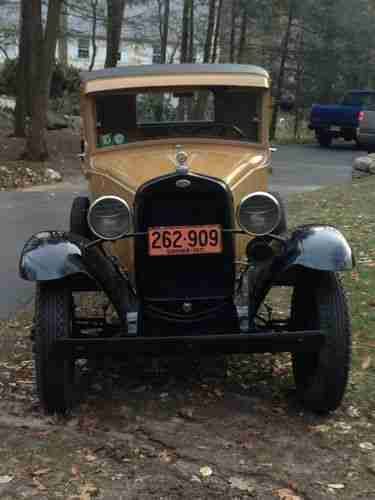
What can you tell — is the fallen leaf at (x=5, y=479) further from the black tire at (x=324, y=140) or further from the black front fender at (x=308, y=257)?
the black tire at (x=324, y=140)

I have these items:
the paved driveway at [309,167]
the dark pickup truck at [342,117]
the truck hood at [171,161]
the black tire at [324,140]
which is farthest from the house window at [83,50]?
the truck hood at [171,161]

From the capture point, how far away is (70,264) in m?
4.39

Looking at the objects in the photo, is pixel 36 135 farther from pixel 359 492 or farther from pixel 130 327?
pixel 359 492

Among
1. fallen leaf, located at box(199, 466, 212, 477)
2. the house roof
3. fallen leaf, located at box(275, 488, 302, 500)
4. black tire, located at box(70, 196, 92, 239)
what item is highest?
the house roof

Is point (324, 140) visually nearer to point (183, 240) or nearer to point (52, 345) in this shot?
point (183, 240)

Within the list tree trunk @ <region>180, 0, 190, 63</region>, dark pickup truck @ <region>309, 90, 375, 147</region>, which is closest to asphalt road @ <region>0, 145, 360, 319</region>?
dark pickup truck @ <region>309, 90, 375, 147</region>

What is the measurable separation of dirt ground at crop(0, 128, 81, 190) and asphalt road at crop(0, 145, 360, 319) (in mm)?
758

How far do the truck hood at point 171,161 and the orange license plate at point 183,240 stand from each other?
1.50 ft

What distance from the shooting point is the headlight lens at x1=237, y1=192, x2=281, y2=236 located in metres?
4.47

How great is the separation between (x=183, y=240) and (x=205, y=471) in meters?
1.35

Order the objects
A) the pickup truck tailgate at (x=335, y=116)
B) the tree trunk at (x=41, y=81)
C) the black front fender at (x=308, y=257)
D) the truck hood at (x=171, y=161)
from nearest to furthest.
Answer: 1. the black front fender at (x=308, y=257)
2. the truck hood at (x=171, y=161)
3. the tree trunk at (x=41, y=81)
4. the pickup truck tailgate at (x=335, y=116)

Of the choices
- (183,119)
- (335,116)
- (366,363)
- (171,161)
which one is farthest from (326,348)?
(335,116)

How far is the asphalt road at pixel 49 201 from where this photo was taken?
770cm

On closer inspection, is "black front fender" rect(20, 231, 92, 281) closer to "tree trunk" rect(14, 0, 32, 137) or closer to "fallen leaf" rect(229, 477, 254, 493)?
"fallen leaf" rect(229, 477, 254, 493)
